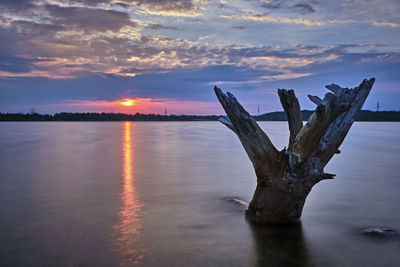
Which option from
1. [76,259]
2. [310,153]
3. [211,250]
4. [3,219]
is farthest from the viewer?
[3,219]

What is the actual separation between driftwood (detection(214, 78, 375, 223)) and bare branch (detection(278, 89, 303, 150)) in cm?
2

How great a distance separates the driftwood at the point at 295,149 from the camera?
16.4ft

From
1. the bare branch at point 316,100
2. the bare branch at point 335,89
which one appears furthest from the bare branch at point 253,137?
the bare branch at point 335,89

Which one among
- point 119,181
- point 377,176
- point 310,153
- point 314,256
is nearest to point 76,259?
point 314,256

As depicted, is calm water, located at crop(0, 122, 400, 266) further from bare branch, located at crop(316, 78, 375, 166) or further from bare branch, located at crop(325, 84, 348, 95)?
bare branch, located at crop(325, 84, 348, 95)

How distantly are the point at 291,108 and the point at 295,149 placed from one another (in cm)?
108

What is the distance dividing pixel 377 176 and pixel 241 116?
27.4ft

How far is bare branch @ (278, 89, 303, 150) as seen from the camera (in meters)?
5.84

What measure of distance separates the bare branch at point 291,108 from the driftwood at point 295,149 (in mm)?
21

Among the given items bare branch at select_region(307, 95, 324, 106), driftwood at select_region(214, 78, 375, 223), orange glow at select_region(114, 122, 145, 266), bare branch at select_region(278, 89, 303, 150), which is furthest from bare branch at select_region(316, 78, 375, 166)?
orange glow at select_region(114, 122, 145, 266)

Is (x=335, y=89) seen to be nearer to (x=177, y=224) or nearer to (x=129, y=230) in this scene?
(x=177, y=224)

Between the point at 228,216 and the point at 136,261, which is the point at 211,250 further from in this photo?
the point at 228,216

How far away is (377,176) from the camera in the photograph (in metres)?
11.4

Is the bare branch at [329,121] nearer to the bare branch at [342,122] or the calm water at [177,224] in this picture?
the bare branch at [342,122]
